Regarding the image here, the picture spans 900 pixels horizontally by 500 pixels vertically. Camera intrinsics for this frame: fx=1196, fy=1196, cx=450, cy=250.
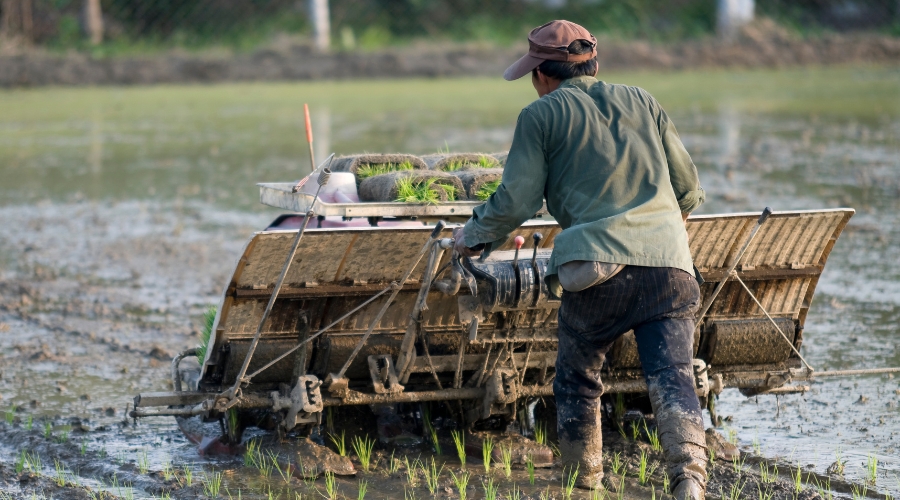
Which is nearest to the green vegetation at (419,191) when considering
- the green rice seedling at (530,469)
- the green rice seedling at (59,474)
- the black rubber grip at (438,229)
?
the black rubber grip at (438,229)

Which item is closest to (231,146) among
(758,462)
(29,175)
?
(29,175)

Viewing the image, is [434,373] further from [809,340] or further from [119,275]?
[119,275]

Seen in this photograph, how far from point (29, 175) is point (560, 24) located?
38.5 feet

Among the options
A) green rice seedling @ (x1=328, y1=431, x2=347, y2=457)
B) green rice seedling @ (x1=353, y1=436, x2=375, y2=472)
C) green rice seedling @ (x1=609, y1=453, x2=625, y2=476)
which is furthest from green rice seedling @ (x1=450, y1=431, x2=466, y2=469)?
green rice seedling @ (x1=609, y1=453, x2=625, y2=476)

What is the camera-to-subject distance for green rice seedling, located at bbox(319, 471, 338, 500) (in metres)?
5.27

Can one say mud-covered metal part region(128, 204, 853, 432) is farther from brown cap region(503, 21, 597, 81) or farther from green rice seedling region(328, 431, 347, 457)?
brown cap region(503, 21, 597, 81)

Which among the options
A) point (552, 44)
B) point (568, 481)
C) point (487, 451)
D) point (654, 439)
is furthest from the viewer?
point (654, 439)

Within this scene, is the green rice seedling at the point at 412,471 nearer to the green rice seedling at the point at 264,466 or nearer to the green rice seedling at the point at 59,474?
the green rice seedling at the point at 264,466

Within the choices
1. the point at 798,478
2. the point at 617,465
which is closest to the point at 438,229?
the point at 617,465

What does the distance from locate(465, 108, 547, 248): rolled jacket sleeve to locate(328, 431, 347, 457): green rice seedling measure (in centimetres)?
160

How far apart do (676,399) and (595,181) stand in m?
0.90

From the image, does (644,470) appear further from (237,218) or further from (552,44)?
(237,218)

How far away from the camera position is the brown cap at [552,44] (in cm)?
478

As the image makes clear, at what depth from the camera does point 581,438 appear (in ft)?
16.2
